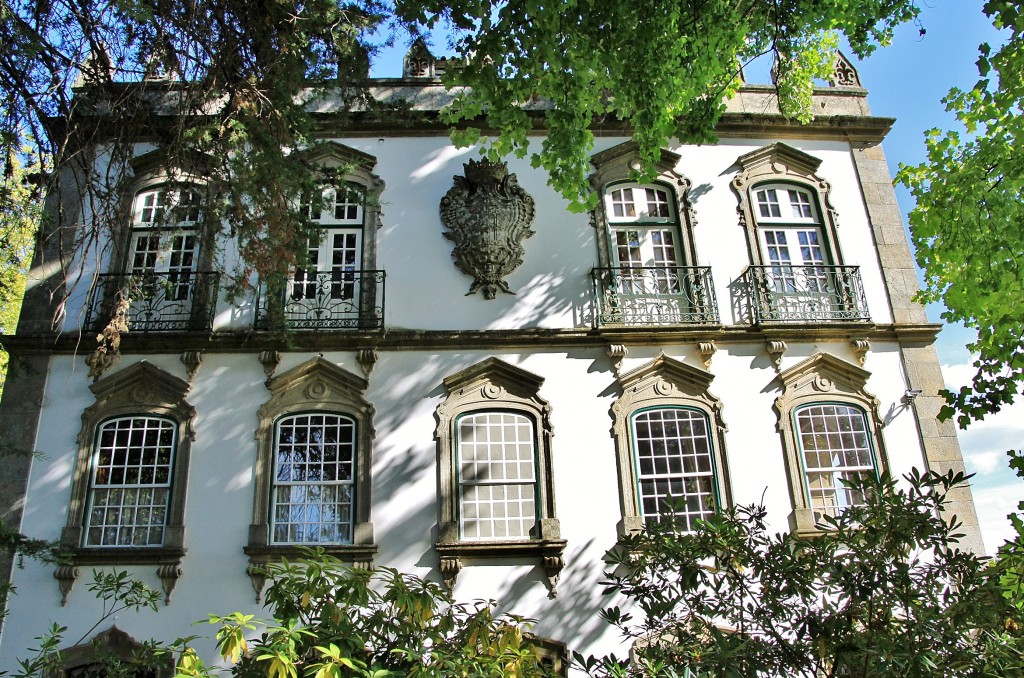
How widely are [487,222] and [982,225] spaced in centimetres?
Answer: 619

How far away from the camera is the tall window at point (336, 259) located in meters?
10.8

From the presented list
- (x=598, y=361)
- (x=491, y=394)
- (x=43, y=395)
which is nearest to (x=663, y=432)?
(x=598, y=361)

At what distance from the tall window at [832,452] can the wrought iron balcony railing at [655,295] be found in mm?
1833

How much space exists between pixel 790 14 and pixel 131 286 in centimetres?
736

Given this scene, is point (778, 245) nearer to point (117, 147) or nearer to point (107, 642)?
point (117, 147)

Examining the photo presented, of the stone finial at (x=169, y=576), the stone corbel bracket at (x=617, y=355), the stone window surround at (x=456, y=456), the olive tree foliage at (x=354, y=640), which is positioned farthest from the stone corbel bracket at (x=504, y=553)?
the olive tree foliage at (x=354, y=640)

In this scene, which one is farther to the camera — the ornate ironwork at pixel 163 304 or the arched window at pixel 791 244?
the arched window at pixel 791 244

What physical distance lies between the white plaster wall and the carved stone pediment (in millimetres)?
1145

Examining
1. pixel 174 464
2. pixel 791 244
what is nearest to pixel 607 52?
pixel 791 244

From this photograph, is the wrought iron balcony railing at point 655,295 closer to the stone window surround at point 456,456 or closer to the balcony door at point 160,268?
the stone window surround at point 456,456

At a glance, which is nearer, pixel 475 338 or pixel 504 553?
pixel 504 553

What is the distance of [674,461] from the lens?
10.3 m

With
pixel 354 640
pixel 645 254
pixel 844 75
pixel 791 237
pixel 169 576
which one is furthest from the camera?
pixel 844 75

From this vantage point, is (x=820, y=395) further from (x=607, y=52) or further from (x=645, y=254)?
(x=607, y=52)
